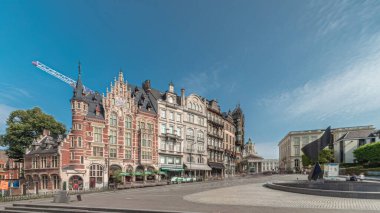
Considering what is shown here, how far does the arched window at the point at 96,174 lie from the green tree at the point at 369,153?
190 feet

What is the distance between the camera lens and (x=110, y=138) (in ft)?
177

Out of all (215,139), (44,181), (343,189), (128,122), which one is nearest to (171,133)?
(128,122)

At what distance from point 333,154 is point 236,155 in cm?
2982

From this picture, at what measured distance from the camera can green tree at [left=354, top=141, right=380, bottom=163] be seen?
65.9 meters

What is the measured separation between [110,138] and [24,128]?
17926 millimetres

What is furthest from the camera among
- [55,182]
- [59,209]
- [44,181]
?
[44,181]

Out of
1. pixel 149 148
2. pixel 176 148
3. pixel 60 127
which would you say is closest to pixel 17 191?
pixel 60 127

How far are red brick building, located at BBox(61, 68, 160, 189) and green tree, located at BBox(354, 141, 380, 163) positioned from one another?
1891 inches

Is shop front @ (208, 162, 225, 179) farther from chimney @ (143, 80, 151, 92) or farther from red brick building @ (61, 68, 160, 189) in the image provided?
chimney @ (143, 80, 151, 92)

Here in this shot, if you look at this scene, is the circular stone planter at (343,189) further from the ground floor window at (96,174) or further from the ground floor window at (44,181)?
the ground floor window at (44,181)

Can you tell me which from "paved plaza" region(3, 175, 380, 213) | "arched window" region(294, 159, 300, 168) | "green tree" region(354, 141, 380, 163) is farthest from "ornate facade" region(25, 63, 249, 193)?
"arched window" region(294, 159, 300, 168)

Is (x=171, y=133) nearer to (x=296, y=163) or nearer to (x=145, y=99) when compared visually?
(x=145, y=99)

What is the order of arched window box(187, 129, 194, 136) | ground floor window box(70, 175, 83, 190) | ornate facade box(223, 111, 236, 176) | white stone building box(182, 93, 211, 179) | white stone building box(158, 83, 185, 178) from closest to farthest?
ground floor window box(70, 175, 83, 190)
white stone building box(158, 83, 185, 178)
white stone building box(182, 93, 211, 179)
arched window box(187, 129, 194, 136)
ornate facade box(223, 111, 236, 176)

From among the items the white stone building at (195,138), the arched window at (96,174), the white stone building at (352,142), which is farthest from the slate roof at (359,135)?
the arched window at (96,174)
